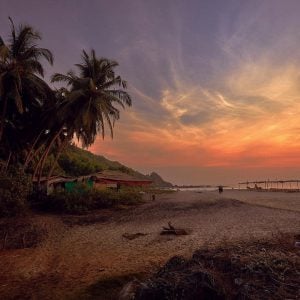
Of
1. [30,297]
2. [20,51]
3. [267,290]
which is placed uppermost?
[20,51]

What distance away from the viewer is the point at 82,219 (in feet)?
73.8

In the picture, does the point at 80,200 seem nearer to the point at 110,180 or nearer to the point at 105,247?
the point at 105,247

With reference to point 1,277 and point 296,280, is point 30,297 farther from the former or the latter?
point 296,280

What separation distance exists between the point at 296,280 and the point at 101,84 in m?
26.5

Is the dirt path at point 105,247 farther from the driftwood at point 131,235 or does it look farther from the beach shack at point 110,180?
the beach shack at point 110,180

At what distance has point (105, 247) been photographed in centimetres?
1491

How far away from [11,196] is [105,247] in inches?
374

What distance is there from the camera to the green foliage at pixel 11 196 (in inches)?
827

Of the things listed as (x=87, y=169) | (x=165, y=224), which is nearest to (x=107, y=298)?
(x=165, y=224)

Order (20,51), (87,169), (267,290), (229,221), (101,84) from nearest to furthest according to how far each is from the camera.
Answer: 1. (267,290)
2. (229,221)
3. (20,51)
4. (101,84)
5. (87,169)

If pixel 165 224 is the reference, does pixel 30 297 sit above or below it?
below

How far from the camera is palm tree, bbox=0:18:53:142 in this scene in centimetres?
2589

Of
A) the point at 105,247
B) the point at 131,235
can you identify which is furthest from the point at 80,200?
the point at 105,247

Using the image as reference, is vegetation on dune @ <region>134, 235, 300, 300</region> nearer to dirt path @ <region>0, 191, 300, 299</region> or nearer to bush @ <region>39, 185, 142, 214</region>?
dirt path @ <region>0, 191, 300, 299</region>
